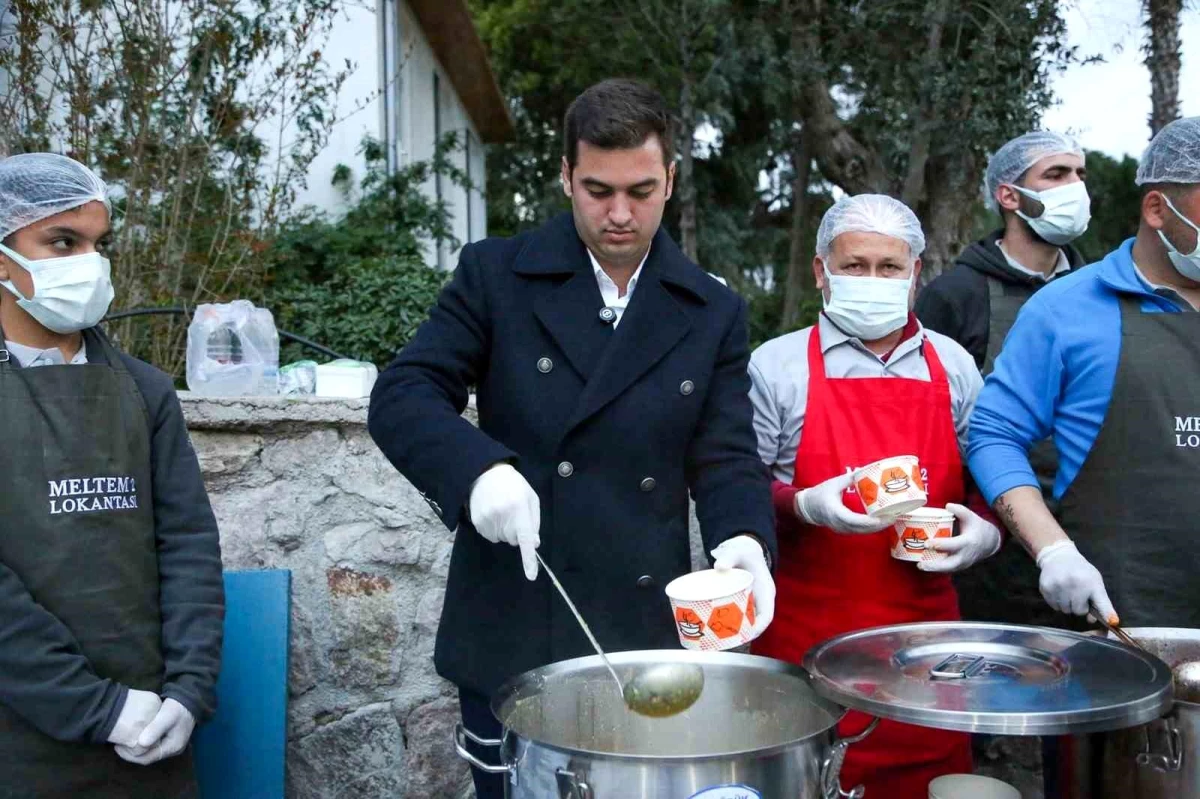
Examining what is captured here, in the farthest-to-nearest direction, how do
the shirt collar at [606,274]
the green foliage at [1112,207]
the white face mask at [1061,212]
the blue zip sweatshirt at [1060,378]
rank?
1. the green foliage at [1112,207]
2. the white face mask at [1061,212]
3. the blue zip sweatshirt at [1060,378]
4. the shirt collar at [606,274]

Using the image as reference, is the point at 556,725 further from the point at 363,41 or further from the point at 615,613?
the point at 363,41

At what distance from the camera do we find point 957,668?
6.26ft

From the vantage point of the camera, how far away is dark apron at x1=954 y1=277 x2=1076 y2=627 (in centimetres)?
361

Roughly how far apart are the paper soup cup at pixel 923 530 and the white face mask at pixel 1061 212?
1.57 metres

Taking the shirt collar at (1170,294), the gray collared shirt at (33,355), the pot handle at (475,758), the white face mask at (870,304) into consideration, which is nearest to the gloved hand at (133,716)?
the gray collared shirt at (33,355)

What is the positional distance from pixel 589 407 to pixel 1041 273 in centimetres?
217

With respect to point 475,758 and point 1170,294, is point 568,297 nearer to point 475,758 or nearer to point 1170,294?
point 475,758

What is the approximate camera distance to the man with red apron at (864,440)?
271 centimetres

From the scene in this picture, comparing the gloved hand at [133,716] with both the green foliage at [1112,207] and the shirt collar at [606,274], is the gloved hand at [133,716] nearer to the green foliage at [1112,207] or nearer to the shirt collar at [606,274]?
the shirt collar at [606,274]

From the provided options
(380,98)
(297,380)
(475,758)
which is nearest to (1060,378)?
(475,758)

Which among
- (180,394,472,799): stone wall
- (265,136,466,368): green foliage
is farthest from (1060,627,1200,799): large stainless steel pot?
(265,136,466,368): green foliage

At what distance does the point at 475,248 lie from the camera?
2414 mm

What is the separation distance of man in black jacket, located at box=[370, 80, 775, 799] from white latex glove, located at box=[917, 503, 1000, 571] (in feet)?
1.62

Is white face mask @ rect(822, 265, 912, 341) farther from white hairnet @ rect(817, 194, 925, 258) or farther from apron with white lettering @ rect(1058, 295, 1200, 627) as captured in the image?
apron with white lettering @ rect(1058, 295, 1200, 627)
